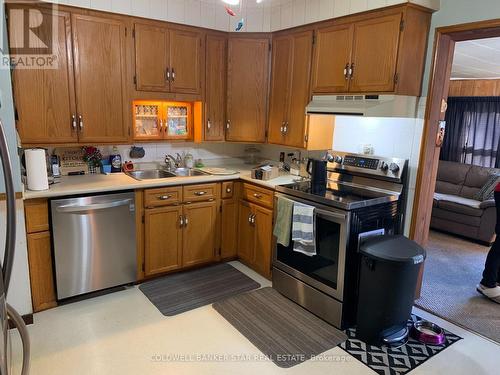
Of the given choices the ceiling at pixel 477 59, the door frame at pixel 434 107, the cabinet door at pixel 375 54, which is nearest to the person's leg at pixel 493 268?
the door frame at pixel 434 107

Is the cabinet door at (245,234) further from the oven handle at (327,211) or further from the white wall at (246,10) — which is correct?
the white wall at (246,10)

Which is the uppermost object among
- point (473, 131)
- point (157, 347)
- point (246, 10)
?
point (246, 10)

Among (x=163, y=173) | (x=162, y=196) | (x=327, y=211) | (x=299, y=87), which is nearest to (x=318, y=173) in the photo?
(x=327, y=211)

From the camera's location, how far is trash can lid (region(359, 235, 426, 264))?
7.67 feet

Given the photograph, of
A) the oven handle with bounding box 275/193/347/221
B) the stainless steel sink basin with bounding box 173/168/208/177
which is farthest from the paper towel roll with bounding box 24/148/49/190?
the oven handle with bounding box 275/193/347/221

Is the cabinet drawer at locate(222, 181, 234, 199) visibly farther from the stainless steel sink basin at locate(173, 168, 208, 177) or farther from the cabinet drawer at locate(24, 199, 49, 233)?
the cabinet drawer at locate(24, 199, 49, 233)

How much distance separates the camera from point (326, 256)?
2.72 m

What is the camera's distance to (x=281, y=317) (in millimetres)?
2812

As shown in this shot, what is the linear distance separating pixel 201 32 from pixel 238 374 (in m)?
2.90

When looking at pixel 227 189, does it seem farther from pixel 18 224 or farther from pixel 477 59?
pixel 477 59

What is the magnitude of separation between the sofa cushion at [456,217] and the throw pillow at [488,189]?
0.38m


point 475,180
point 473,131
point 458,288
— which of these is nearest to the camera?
point 458,288

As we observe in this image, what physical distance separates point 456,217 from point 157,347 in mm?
4018

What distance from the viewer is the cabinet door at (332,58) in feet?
9.63
